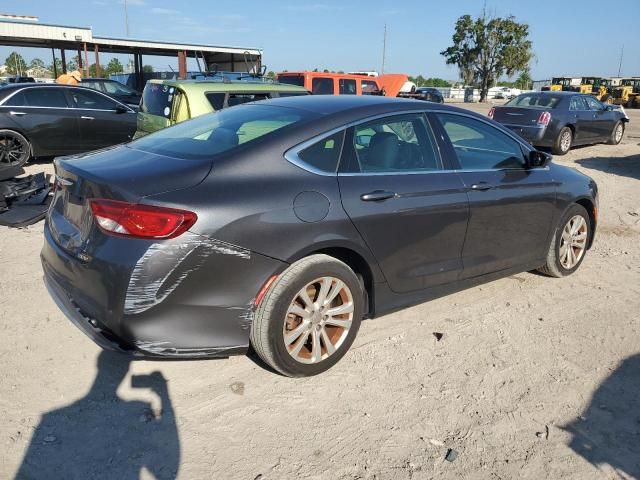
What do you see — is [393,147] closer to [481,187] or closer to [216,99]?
[481,187]

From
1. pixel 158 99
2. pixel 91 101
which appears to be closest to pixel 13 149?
pixel 91 101

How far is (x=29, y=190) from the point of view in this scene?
675 cm

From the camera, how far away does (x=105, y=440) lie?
8.46 ft

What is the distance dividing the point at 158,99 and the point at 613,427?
695 centimetres

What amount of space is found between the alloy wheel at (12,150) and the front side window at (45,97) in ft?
2.34

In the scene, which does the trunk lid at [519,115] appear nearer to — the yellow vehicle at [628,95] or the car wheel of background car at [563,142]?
the car wheel of background car at [563,142]

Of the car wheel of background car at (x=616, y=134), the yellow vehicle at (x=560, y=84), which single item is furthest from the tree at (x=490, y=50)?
the car wheel of background car at (x=616, y=134)

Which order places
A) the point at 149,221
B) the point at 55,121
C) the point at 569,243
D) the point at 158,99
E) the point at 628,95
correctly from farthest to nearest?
the point at 628,95 → the point at 55,121 → the point at 158,99 → the point at 569,243 → the point at 149,221

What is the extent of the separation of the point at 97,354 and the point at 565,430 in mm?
2696

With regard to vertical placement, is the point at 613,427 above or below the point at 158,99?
below

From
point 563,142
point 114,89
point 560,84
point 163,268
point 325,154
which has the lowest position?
point 563,142

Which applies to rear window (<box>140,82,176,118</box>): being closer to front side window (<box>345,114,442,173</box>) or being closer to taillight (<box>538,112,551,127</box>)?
front side window (<box>345,114,442,173</box>)

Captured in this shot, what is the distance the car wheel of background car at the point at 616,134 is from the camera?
48.8ft

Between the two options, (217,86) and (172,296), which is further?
(217,86)
